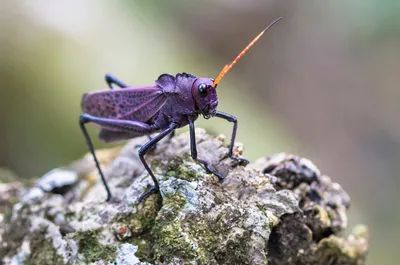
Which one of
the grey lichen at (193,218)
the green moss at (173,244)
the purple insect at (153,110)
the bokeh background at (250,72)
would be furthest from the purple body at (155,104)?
the bokeh background at (250,72)

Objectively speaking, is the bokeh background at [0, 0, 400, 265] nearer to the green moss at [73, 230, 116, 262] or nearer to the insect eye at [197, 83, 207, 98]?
the insect eye at [197, 83, 207, 98]

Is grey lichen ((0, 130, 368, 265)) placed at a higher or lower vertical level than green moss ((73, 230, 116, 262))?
higher

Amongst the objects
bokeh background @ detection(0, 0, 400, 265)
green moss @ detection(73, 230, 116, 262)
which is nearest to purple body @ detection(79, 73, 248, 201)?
green moss @ detection(73, 230, 116, 262)

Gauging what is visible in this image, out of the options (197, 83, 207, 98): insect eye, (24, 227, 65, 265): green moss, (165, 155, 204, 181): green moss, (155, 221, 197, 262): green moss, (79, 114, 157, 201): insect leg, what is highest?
(197, 83, 207, 98): insect eye

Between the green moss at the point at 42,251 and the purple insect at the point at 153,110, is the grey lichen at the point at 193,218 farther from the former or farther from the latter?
the purple insect at the point at 153,110

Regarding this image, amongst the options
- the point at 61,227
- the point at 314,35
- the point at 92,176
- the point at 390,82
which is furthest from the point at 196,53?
the point at 61,227

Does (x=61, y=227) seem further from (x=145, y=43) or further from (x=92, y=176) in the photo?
(x=145, y=43)

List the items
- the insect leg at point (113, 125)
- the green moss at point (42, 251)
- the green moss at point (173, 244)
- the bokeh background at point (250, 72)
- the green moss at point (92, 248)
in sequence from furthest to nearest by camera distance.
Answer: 1. the bokeh background at point (250, 72)
2. the insect leg at point (113, 125)
3. the green moss at point (42, 251)
4. the green moss at point (92, 248)
5. the green moss at point (173, 244)
